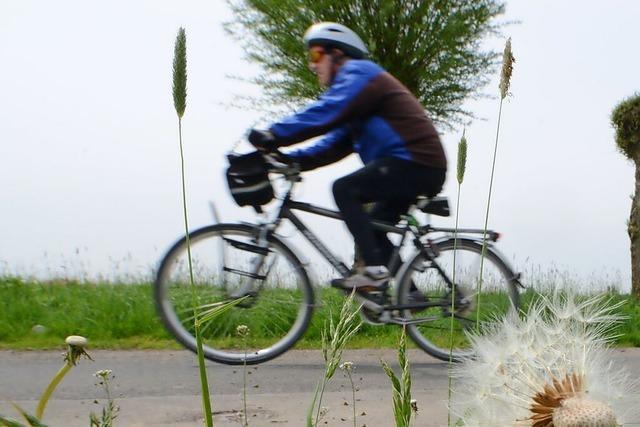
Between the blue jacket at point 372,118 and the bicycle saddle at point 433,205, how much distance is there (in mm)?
275

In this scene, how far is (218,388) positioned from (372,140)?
1.91 m

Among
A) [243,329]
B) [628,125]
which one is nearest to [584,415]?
[243,329]

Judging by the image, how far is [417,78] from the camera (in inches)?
559

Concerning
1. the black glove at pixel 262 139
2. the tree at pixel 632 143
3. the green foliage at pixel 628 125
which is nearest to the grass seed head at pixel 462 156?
the black glove at pixel 262 139

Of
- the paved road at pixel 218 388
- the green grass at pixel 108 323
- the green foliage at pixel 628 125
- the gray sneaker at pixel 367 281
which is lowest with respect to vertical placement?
the paved road at pixel 218 388

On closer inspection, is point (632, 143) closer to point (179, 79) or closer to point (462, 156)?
point (462, 156)

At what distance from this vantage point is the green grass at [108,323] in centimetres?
629

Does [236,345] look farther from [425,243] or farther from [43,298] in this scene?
[43,298]

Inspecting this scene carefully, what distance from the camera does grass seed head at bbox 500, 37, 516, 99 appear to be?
1284 millimetres

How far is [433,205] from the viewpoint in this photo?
5.58m

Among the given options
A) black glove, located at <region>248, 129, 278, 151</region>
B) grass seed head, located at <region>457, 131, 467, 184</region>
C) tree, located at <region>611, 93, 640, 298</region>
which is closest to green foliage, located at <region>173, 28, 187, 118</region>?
grass seed head, located at <region>457, 131, 467, 184</region>

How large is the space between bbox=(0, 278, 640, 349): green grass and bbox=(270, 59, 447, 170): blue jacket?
1351mm

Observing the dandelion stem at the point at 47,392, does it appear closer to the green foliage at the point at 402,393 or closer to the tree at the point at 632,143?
the green foliage at the point at 402,393

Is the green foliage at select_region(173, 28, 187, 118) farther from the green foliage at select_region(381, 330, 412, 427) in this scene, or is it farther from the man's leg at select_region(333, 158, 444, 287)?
the man's leg at select_region(333, 158, 444, 287)
